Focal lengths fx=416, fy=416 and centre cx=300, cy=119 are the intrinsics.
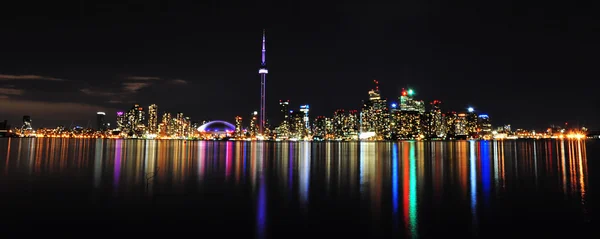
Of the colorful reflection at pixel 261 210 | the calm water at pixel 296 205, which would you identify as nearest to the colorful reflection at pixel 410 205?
the calm water at pixel 296 205

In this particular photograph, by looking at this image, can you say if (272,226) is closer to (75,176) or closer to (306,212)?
(306,212)

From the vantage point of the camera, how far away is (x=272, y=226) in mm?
13289

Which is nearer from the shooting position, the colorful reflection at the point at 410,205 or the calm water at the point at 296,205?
the colorful reflection at the point at 410,205

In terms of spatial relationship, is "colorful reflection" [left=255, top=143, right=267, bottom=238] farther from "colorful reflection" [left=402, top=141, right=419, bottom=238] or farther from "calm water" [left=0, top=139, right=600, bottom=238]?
"colorful reflection" [left=402, top=141, right=419, bottom=238]

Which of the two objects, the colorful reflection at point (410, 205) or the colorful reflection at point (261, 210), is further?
the colorful reflection at point (261, 210)

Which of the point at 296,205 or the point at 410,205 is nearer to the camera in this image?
the point at 410,205

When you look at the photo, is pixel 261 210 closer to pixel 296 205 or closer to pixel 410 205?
pixel 296 205

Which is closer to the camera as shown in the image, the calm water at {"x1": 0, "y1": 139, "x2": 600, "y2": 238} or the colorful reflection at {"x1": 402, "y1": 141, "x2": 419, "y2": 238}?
the colorful reflection at {"x1": 402, "y1": 141, "x2": 419, "y2": 238}

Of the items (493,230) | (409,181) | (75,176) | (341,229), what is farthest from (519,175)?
(75,176)

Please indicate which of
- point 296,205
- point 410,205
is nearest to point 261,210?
point 296,205

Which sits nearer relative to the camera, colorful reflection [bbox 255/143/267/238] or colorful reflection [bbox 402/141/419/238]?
colorful reflection [bbox 402/141/419/238]

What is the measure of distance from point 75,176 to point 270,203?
635 inches

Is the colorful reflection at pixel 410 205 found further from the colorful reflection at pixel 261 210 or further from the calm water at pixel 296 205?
the colorful reflection at pixel 261 210

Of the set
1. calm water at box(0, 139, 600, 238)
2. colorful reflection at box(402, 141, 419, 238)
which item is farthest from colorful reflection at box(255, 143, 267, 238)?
colorful reflection at box(402, 141, 419, 238)
